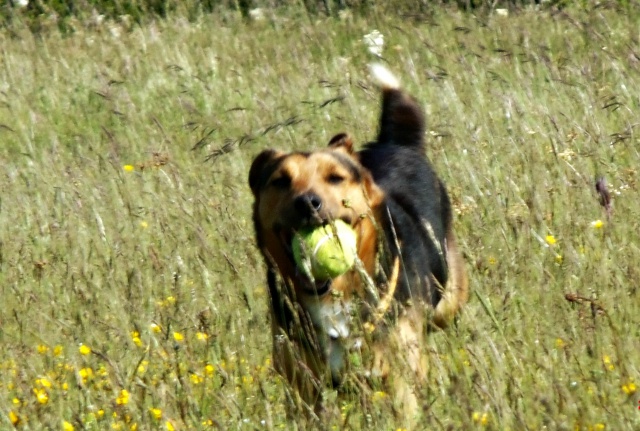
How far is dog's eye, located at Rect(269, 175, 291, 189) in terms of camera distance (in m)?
4.66

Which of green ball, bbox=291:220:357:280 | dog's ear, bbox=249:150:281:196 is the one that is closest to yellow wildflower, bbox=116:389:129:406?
green ball, bbox=291:220:357:280

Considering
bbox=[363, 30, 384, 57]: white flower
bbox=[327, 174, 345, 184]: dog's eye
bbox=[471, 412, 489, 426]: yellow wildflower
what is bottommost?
bbox=[363, 30, 384, 57]: white flower

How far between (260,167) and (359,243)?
0.76 m

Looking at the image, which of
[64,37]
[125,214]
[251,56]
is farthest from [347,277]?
[64,37]

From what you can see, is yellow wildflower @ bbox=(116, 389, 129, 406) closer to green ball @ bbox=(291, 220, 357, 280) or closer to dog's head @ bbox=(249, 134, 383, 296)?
green ball @ bbox=(291, 220, 357, 280)

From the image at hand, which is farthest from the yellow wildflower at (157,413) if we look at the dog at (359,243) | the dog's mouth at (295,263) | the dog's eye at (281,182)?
the dog's eye at (281,182)

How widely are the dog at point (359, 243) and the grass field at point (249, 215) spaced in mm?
155

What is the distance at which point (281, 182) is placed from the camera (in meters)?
4.69

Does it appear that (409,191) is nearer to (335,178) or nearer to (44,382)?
(335,178)

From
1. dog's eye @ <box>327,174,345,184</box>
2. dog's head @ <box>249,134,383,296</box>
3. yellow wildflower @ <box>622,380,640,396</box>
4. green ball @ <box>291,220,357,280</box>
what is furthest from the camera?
dog's eye @ <box>327,174,345,184</box>

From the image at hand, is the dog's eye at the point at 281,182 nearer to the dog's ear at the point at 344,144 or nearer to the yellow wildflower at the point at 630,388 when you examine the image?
the dog's ear at the point at 344,144

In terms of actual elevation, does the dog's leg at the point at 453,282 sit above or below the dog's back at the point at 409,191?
below

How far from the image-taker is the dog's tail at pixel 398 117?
18.9ft

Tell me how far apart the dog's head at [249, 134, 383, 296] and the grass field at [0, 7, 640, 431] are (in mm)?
228
